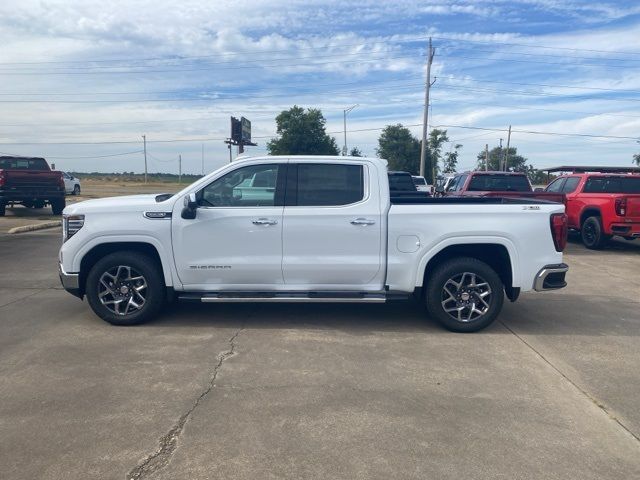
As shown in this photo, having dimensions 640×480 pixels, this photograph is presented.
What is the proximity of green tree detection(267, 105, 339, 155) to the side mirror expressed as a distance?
44458mm

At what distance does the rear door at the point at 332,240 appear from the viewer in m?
6.02

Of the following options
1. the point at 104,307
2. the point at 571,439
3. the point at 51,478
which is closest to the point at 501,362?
the point at 571,439

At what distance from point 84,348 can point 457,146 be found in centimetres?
7574

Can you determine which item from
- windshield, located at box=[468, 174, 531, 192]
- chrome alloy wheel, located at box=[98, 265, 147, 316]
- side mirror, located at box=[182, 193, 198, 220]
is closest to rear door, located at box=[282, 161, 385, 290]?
side mirror, located at box=[182, 193, 198, 220]

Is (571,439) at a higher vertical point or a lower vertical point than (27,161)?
lower

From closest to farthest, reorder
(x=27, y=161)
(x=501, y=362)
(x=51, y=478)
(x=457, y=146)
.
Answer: (x=51, y=478), (x=501, y=362), (x=27, y=161), (x=457, y=146)

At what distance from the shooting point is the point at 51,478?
321 cm

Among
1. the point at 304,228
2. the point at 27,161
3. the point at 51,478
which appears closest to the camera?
the point at 51,478

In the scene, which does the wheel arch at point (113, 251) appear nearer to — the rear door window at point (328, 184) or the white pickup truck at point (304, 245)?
the white pickup truck at point (304, 245)

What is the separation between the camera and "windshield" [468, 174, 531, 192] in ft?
45.7

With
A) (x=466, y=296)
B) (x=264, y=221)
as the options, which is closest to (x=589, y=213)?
(x=466, y=296)

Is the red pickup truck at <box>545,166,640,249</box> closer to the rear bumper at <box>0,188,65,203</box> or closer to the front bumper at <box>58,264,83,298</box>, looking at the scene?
the front bumper at <box>58,264,83,298</box>

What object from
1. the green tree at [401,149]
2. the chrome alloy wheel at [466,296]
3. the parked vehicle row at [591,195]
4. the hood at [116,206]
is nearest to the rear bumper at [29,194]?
the parked vehicle row at [591,195]

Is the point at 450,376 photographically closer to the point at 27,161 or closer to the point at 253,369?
the point at 253,369
